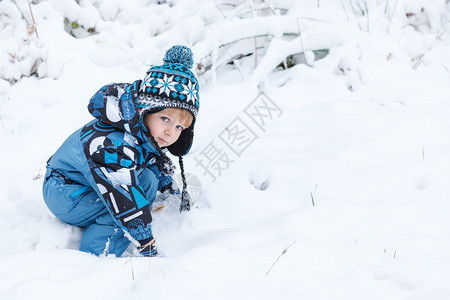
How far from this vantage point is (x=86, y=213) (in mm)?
1864

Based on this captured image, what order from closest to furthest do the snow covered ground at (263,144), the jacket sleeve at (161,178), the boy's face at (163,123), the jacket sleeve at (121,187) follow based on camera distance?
the snow covered ground at (263,144) < the jacket sleeve at (121,187) < the boy's face at (163,123) < the jacket sleeve at (161,178)

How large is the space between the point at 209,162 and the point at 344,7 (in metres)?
2.45

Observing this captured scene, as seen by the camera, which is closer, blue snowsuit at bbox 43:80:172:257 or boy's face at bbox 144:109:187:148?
blue snowsuit at bbox 43:80:172:257

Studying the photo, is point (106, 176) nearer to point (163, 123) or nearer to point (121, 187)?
point (121, 187)

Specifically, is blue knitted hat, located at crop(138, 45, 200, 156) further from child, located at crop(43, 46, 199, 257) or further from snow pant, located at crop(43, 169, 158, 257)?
snow pant, located at crop(43, 169, 158, 257)

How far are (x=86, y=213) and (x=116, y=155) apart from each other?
448 millimetres

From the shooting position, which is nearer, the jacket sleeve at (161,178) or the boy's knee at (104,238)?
the boy's knee at (104,238)

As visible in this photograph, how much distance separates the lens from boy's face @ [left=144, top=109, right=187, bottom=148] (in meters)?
1.75

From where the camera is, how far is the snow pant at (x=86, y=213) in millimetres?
1781

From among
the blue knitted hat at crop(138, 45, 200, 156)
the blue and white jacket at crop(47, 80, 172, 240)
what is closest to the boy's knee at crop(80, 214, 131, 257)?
the blue and white jacket at crop(47, 80, 172, 240)

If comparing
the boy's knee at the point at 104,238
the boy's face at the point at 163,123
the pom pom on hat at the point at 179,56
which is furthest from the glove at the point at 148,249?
the pom pom on hat at the point at 179,56

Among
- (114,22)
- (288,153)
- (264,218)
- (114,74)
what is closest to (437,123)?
(288,153)

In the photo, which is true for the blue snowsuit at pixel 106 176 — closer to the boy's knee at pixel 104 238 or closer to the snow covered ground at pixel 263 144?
the boy's knee at pixel 104 238

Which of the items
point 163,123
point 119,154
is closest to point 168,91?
point 163,123
